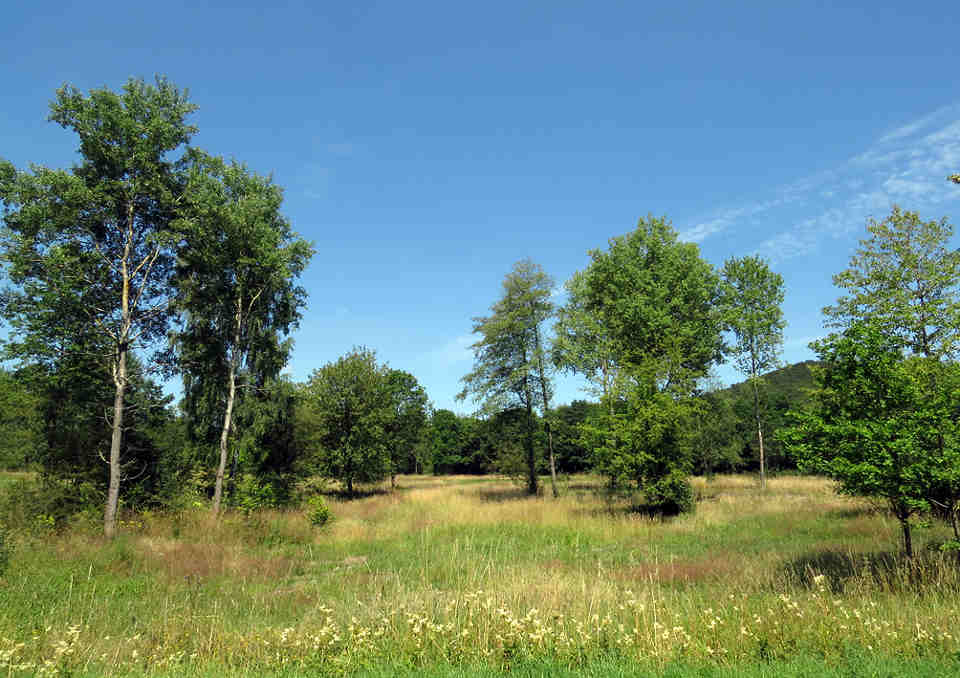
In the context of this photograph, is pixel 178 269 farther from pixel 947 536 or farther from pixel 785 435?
pixel 947 536

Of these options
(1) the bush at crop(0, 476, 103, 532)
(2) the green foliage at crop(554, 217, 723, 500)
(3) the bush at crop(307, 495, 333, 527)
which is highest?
(2) the green foliage at crop(554, 217, 723, 500)

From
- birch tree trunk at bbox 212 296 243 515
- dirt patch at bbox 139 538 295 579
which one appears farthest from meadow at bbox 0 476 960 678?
birch tree trunk at bbox 212 296 243 515

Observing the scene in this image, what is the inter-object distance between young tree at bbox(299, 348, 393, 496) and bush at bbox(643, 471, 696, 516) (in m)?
18.1

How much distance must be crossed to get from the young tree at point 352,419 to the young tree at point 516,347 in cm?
714

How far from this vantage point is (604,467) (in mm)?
19750

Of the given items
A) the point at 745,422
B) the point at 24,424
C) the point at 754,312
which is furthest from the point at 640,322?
the point at 745,422

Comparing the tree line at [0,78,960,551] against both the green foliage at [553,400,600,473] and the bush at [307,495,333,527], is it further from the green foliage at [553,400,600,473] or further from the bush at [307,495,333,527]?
the green foliage at [553,400,600,473]

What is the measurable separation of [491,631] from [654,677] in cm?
218

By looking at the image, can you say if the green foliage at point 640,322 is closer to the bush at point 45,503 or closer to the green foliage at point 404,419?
the green foliage at point 404,419

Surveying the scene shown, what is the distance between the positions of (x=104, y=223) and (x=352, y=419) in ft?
60.6

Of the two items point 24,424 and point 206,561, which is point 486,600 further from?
point 24,424

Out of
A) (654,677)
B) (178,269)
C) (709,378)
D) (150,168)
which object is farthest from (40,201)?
(709,378)

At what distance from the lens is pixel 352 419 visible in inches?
1265

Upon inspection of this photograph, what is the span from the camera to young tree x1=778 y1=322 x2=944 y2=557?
300 inches
